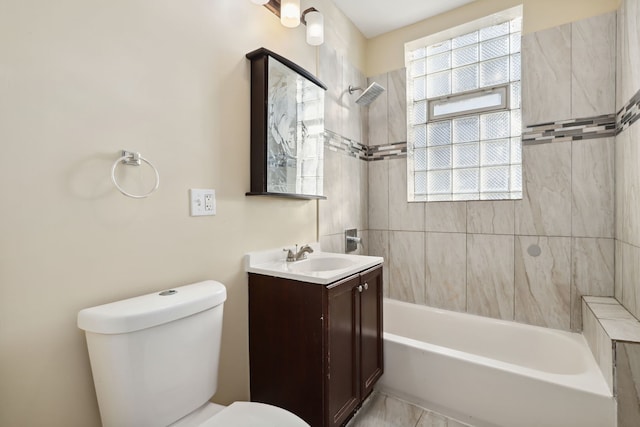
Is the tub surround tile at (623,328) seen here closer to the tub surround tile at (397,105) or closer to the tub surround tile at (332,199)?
the tub surround tile at (332,199)

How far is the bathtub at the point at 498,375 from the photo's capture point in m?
1.36

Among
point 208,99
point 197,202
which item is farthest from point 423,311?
point 208,99

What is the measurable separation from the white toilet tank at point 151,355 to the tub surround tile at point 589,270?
2.25 m

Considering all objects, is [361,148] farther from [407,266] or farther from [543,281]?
[543,281]

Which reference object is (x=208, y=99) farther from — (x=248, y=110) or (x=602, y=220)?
(x=602, y=220)

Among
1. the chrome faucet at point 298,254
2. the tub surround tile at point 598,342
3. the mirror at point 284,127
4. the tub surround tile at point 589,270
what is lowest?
the tub surround tile at point 598,342

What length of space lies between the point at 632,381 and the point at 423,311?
1.25 metres

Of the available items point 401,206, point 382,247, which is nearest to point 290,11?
point 401,206

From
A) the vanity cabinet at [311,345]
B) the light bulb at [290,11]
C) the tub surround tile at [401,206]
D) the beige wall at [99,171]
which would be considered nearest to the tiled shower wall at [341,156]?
the tub surround tile at [401,206]

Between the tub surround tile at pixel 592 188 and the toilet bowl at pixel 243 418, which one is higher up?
the tub surround tile at pixel 592 188

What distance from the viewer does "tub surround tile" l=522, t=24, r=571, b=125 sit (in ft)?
6.27

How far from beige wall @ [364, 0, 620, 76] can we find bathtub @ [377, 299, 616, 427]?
2.09 meters

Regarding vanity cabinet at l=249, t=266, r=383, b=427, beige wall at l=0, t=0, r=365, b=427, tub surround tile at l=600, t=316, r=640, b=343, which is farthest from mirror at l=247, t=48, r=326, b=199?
tub surround tile at l=600, t=316, r=640, b=343

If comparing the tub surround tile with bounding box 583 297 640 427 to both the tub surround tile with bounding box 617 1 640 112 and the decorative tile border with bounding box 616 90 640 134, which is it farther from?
the tub surround tile with bounding box 617 1 640 112
